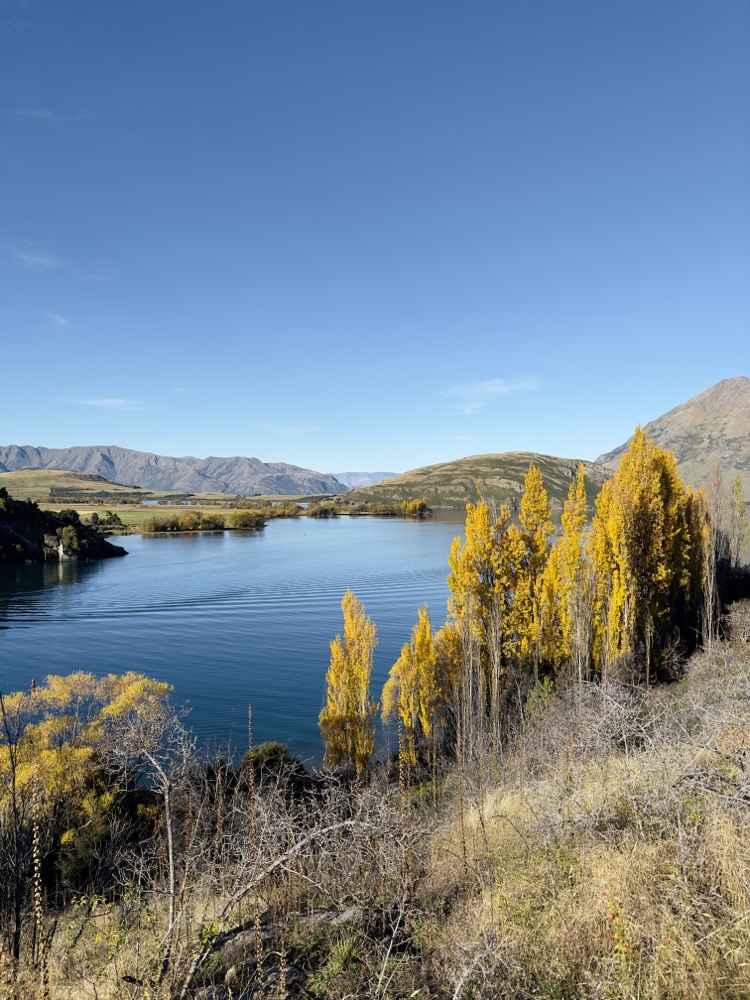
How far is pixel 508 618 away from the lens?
30.0m

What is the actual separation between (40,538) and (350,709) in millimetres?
105537

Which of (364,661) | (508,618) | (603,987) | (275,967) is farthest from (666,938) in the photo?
(508,618)

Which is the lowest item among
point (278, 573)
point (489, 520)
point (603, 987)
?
point (278, 573)

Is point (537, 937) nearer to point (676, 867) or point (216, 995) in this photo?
point (676, 867)

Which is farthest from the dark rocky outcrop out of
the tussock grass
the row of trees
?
the tussock grass

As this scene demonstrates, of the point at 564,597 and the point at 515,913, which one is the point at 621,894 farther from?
the point at 564,597

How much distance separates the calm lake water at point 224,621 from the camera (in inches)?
1480

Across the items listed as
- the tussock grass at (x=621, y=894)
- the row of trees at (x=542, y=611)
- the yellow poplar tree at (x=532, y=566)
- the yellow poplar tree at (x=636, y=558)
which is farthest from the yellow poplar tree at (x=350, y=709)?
the tussock grass at (x=621, y=894)

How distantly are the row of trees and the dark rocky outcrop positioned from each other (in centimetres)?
9481

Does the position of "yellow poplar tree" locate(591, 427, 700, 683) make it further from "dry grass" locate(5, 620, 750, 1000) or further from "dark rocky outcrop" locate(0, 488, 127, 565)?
"dark rocky outcrop" locate(0, 488, 127, 565)

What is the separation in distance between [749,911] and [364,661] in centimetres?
2370

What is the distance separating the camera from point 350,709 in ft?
89.4

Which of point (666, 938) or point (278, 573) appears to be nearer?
point (666, 938)

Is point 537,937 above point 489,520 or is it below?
below
